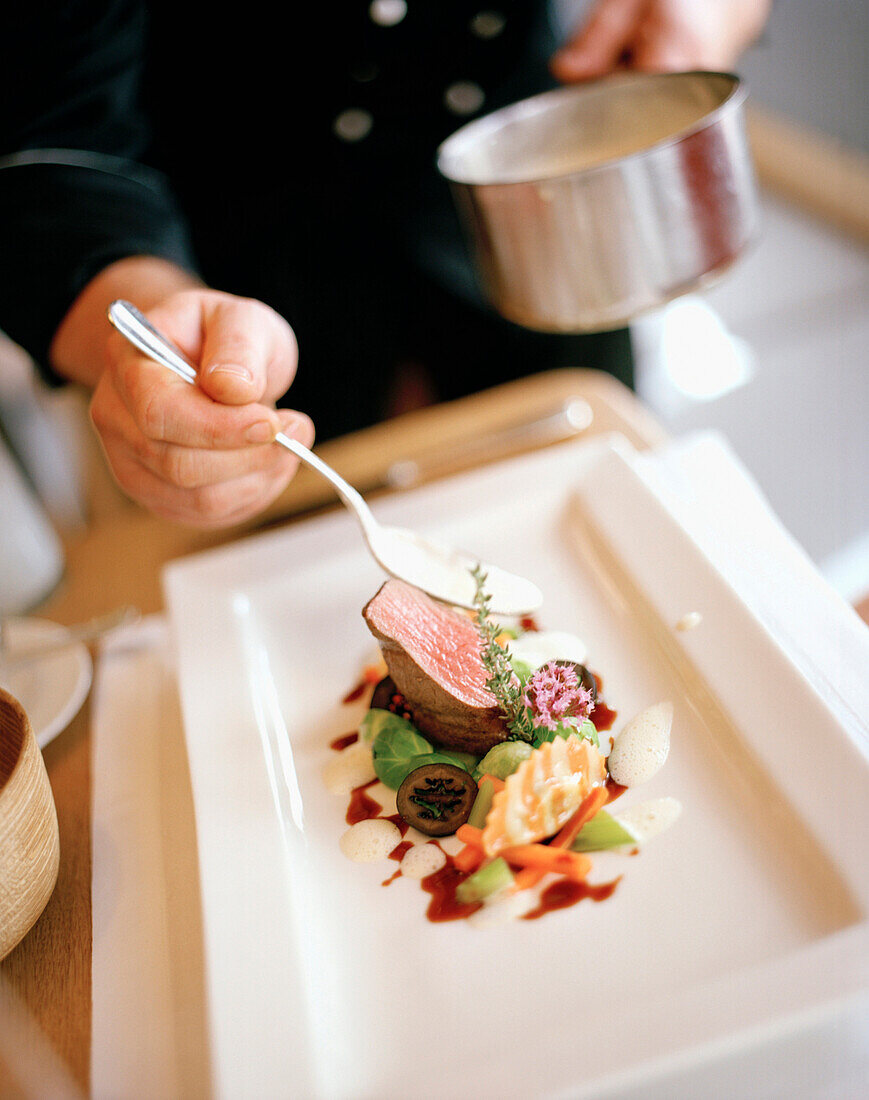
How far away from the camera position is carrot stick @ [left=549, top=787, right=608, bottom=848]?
670 millimetres

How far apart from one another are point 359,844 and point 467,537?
418 mm

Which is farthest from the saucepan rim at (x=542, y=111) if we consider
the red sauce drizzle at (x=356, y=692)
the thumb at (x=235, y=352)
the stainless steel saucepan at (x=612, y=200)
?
the red sauce drizzle at (x=356, y=692)

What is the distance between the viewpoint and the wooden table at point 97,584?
671 mm

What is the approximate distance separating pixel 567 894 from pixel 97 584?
0.80 metres

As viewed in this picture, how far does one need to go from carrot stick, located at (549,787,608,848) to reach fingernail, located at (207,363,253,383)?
0.44m

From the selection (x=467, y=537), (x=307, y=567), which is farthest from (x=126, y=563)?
(x=467, y=537)

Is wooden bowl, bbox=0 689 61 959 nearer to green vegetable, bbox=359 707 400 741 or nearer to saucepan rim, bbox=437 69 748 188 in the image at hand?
green vegetable, bbox=359 707 400 741

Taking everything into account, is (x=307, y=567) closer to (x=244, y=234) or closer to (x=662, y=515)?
(x=662, y=515)

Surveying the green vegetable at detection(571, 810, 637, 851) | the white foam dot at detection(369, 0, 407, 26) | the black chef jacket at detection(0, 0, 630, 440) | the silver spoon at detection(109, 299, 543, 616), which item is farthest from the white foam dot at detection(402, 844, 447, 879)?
the white foam dot at detection(369, 0, 407, 26)

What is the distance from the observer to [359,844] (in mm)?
721

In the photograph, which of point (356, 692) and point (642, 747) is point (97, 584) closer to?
point (356, 692)

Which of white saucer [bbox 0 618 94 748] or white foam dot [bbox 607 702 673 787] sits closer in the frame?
white foam dot [bbox 607 702 673 787]

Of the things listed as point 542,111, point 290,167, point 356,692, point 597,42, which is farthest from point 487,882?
point 290,167

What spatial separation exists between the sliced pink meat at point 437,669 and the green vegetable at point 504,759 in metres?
0.02
